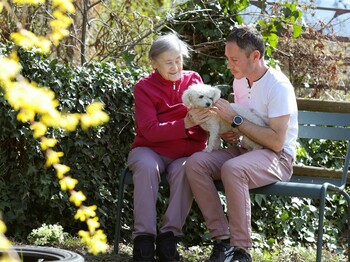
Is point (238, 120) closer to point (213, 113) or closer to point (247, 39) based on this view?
point (213, 113)

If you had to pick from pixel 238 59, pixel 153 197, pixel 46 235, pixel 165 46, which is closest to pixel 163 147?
pixel 153 197

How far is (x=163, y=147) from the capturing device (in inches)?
172

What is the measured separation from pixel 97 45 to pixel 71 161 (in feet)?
4.80

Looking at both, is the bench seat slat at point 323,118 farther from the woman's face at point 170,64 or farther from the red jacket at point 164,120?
the woman's face at point 170,64

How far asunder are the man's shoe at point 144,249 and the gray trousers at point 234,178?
0.33 metres

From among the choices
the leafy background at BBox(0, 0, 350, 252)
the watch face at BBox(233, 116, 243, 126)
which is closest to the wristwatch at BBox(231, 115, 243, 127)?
the watch face at BBox(233, 116, 243, 126)

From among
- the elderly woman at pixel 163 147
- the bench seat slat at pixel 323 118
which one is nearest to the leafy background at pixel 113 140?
the elderly woman at pixel 163 147

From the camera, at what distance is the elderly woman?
4188 millimetres

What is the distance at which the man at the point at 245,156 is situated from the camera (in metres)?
3.91

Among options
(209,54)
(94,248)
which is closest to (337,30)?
(209,54)

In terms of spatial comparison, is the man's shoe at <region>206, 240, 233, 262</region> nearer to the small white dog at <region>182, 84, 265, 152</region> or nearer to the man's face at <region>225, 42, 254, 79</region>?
the small white dog at <region>182, 84, 265, 152</region>

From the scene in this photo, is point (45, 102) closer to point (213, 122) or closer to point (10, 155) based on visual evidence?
point (213, 122)

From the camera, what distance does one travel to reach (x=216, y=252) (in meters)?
4.12

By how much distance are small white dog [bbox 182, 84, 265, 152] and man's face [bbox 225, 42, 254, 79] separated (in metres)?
0.17
